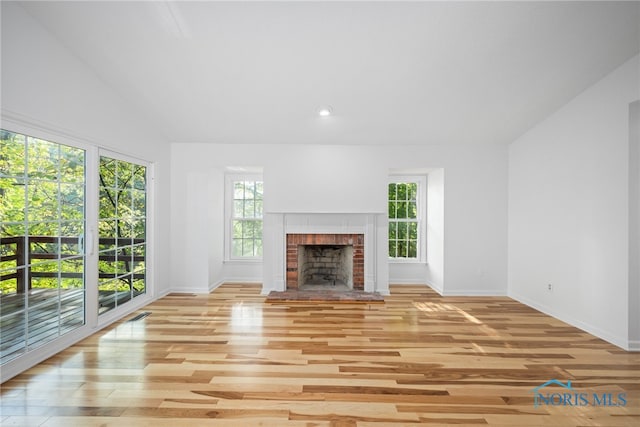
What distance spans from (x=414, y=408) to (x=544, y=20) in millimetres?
3154

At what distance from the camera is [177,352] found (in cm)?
288

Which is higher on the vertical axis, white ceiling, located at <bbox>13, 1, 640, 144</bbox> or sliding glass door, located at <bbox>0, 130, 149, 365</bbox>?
white ceiling, located at <bbox>13, 1, 640, 144</bbox>

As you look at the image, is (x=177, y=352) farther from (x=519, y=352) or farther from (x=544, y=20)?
(x=544, y=20)

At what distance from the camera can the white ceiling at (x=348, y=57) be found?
258 centimetres

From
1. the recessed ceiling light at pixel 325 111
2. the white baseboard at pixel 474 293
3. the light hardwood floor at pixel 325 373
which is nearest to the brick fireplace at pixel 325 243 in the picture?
the light hardwood floor at pixel 325 373

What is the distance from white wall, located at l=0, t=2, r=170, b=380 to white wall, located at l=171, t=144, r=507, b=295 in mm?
1020

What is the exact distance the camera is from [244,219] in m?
5.80

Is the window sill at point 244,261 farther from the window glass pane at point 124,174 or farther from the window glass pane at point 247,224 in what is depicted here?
the window glass pane at point 124,174

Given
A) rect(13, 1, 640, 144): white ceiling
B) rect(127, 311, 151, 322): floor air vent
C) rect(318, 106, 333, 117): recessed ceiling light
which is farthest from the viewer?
rect(318, 106, 333, 117): recessed ceiling light

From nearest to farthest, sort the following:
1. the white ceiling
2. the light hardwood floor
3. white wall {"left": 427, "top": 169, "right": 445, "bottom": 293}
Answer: the light hardwood floor < the white ceiling < white wall {"left": 427, "top": 169, "right": 445, "bottom": 293}

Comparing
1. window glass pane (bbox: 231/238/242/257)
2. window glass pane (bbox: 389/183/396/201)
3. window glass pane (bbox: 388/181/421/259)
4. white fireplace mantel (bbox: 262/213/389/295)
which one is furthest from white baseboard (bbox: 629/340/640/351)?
window glass pane (bbox: 231/238/242/257)

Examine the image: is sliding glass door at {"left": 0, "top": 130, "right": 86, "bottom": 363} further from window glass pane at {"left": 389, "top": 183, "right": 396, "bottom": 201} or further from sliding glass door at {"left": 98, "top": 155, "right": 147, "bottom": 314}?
window glass pane at {"left": 389, "top": 183, "right": 396, "bottom": 201}

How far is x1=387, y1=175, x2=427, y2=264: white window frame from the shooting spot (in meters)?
5.62

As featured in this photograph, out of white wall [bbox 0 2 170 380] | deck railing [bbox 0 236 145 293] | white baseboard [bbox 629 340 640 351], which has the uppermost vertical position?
white wall [bbox 0 2 170 380]
